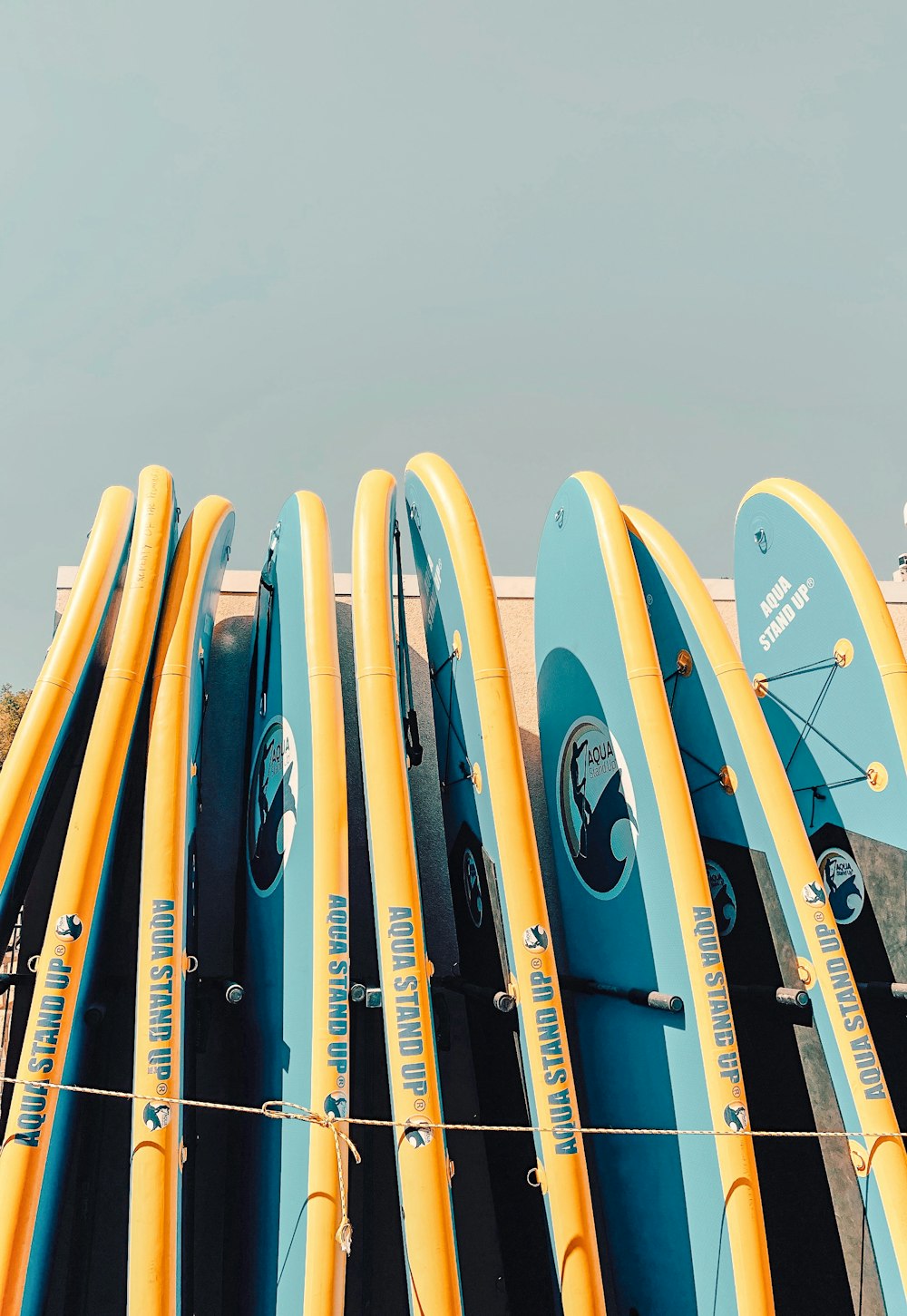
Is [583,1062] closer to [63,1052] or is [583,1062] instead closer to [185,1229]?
[185,1229]

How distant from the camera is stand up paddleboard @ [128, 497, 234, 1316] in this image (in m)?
2.51

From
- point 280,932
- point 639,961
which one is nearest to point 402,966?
point 280,932

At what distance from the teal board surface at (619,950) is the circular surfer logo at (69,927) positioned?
1892 millimetres

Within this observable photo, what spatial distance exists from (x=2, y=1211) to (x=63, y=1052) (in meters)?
0.42

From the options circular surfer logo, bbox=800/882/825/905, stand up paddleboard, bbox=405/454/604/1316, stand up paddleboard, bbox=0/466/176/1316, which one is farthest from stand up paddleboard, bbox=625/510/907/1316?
stand up paddleboard, bbox=0/466/176/1316

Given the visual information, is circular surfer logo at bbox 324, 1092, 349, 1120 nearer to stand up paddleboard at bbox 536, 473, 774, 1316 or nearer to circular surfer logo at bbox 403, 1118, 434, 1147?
circular surfer logo at bbox 403, 1118, 434, 1147

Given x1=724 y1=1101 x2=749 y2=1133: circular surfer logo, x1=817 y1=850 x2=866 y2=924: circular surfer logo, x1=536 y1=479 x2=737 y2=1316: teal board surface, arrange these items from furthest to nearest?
x1=817 y1=850 x2=866 y2=924: circular surfer logo, x1=536 y1=479 x2=737 y2=1316: teal board surface, x1=724 y1=1101 x2=749 y2=1133: circular surfer logo

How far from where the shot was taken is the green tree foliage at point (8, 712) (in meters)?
21.7

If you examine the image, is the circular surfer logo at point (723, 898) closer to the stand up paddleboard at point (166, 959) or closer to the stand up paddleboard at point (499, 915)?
the stand up paddleboard at point (499, 915)

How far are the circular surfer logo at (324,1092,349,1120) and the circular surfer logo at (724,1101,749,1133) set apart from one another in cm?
117

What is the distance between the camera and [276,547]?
4070mm

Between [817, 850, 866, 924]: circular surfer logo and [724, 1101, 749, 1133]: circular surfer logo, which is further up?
[817, 850, 866, 924]: circular surfer logo

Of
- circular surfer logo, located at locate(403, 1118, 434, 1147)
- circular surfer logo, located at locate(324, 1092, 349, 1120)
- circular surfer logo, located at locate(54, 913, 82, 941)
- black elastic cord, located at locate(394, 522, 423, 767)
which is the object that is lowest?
circular surfer logo, located at locate(403, 1118, 434, 1147)

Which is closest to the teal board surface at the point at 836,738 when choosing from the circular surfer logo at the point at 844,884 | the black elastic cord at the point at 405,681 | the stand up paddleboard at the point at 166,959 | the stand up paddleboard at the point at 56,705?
the circular surfer logo at the point at 844,884
